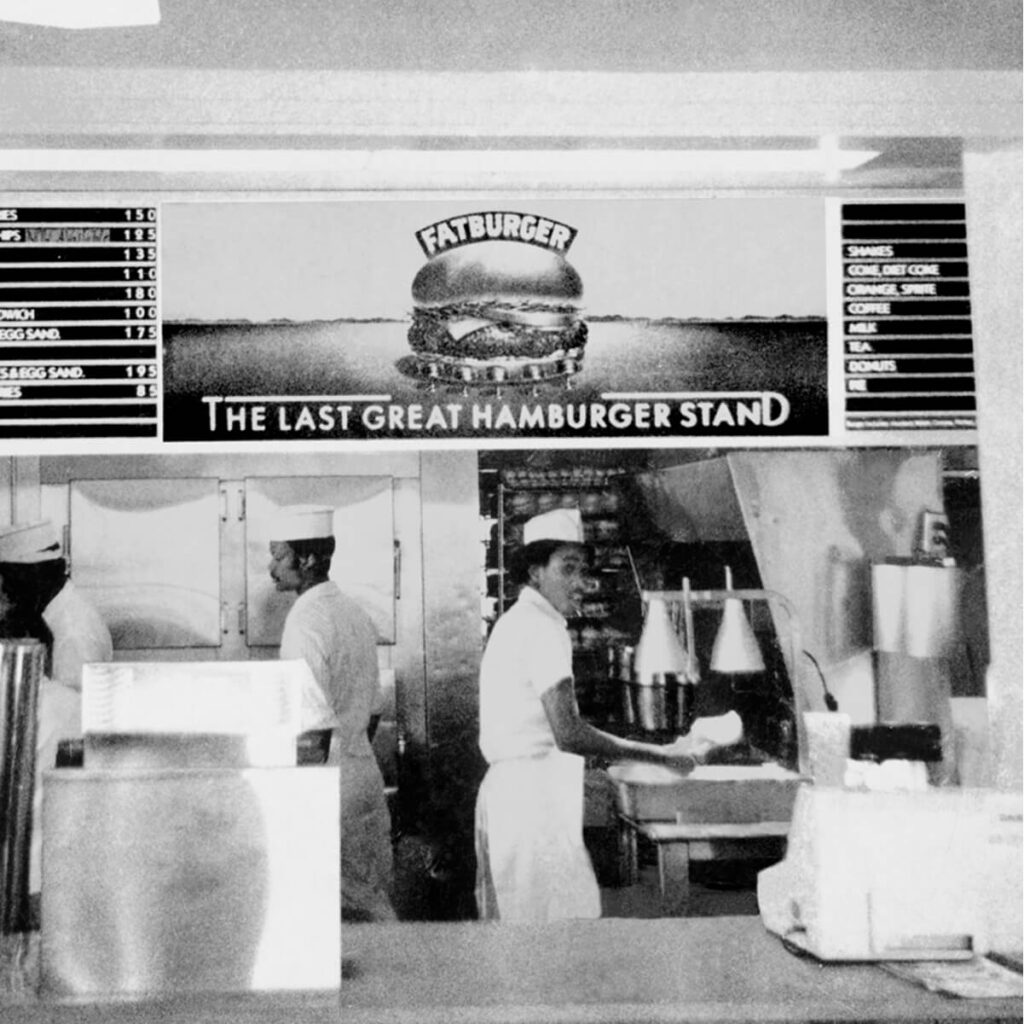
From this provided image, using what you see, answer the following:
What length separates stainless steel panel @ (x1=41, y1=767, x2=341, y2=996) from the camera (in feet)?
6.95

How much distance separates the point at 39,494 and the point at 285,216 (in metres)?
2.14

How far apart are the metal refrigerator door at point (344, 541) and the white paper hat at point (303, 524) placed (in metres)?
0.22

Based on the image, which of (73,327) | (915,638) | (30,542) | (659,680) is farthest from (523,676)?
(30,542)

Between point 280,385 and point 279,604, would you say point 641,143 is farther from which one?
point 279,604

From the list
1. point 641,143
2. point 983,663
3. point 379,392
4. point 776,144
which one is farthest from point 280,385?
point 983,663

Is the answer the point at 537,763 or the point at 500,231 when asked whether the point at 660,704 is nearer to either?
the point at 537,763

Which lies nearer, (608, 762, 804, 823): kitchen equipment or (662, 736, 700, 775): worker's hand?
(608, 762, 804, 823): kitchen equipment

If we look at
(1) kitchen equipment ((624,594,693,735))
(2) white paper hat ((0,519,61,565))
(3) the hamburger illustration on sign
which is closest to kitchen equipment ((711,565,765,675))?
(1) kitchen equipment ((624,594,693,735))

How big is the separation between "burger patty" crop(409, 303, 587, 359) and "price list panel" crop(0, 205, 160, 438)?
0.68m

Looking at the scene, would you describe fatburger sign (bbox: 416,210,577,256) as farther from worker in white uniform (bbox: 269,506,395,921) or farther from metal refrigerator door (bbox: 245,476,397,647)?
metal refrigerator door (bbox: 245,476,397,647)

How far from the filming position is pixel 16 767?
223 centimetres

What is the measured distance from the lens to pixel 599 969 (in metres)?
2.29

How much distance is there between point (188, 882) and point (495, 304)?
1.73 meters

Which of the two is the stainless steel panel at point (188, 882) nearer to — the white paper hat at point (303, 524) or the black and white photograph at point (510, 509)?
the black and white photograph at point (510, 509)
